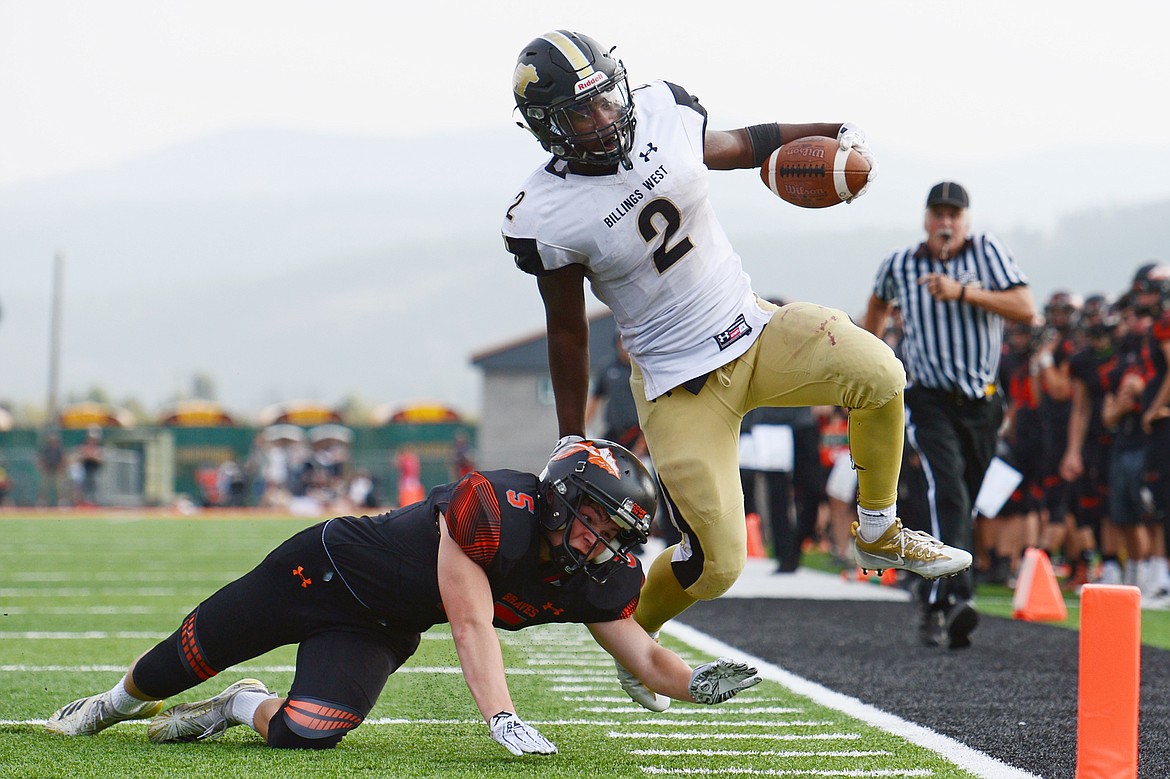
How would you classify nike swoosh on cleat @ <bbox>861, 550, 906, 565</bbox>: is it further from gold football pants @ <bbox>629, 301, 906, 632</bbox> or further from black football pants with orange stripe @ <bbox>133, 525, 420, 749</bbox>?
black football pants with orange stripe @ <bbox>133, 525, 420, 749</bbox>

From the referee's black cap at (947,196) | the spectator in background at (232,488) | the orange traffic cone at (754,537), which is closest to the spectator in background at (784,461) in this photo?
the orange traffic cone at (754,537)

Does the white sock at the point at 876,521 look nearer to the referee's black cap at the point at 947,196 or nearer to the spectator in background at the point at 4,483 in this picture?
the referee's black cap at the point at 947,196

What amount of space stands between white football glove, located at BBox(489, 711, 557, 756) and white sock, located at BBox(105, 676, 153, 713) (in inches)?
43.1

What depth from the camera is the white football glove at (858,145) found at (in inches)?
162

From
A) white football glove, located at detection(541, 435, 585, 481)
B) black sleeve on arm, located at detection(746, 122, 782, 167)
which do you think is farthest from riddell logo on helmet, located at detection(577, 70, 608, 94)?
white football glove, located at detection(541, 435, 585, 481)

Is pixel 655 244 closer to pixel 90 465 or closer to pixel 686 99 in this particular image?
pixel 686 99

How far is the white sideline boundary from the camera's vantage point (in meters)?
3.38

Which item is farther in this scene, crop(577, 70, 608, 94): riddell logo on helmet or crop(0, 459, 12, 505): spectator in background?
crop(0, 459, 12, 505): spectator in background

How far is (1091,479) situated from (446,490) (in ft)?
21.6

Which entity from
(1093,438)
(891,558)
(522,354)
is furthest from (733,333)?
(522,354)

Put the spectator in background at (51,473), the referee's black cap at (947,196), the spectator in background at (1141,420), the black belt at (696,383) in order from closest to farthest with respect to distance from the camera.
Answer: the black belt at (696,383) < the referee's black cap at (947,196) < the spectator in background at (1141,420) < the spectator in background at (51,473)

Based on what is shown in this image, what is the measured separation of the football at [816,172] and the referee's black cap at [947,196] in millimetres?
2199

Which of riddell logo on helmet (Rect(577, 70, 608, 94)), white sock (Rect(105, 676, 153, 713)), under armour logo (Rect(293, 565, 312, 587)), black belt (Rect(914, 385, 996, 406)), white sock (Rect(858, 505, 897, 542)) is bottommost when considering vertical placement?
white sock (Rect(105, 676, 153, 713))

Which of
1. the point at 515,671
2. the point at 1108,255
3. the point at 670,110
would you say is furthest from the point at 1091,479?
the point at 1108,255
